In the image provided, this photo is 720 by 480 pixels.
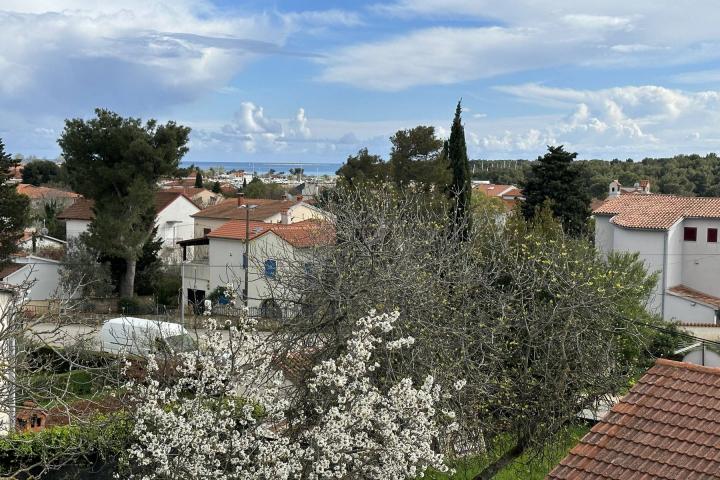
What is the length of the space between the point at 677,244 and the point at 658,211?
1.85 metres

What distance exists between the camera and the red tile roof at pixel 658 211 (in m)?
35.2

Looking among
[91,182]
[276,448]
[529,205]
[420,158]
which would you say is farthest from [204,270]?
[276,448]

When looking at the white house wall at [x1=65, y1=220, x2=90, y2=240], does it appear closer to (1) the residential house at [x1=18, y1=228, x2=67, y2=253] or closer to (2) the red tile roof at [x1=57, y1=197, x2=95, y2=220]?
(2) the red tile roof at [x1=57, y1=197, x2=95, y2=220]

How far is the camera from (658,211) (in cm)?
3644

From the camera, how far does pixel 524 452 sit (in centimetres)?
1262

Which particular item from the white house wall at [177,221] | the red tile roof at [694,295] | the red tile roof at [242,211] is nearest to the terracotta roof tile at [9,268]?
the red tile roof at [242,211]

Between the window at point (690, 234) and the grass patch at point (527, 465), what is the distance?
25.1m

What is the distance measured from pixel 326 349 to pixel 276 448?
187cm

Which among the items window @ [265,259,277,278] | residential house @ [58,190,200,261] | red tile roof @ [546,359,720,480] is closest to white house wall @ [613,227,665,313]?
window @ [265,259,277,278]

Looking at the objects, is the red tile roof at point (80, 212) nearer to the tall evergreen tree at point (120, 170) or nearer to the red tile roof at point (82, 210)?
the red tile roof at point (82, 210)

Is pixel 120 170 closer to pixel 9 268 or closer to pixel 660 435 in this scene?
pixel 9 268

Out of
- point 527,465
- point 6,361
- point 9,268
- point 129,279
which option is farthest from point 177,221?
point 6,361

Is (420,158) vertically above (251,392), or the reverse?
(420,158)

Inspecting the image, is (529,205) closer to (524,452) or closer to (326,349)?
(524,452)
